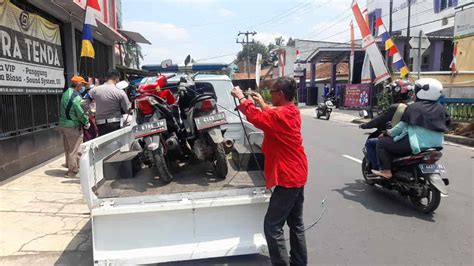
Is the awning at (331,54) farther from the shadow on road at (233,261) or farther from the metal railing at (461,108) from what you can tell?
the shadow on road at (233,261)

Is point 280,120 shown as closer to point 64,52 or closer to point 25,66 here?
point 25,66

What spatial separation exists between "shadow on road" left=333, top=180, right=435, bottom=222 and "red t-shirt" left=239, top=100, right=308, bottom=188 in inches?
106

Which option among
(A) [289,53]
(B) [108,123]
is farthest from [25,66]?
(A) [289,53]

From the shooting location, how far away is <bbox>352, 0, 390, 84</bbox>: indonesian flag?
46.6ft

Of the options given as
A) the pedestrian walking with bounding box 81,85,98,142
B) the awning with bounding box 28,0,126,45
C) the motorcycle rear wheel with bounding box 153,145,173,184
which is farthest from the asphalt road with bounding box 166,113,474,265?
the awning with bounding box 28,0,126,45

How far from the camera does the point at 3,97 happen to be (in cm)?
702

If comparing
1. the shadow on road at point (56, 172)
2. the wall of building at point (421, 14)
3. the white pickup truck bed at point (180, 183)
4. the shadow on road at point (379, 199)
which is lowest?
the shadow on road at point (379, 199)

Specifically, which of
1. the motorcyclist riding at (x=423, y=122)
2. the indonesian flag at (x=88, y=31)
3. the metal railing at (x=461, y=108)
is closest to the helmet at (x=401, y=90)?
the motorcyclist riding at (x=423, y=122)

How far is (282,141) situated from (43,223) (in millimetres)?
3449

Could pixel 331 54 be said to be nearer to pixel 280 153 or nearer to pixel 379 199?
pixel 379 199

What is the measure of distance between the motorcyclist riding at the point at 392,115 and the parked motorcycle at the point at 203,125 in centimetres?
276

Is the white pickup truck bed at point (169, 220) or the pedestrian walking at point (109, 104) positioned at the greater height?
the pedestrian walking at point (109, 104)

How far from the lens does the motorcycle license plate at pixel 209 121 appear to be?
408 cm

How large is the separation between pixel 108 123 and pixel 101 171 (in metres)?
3.10
